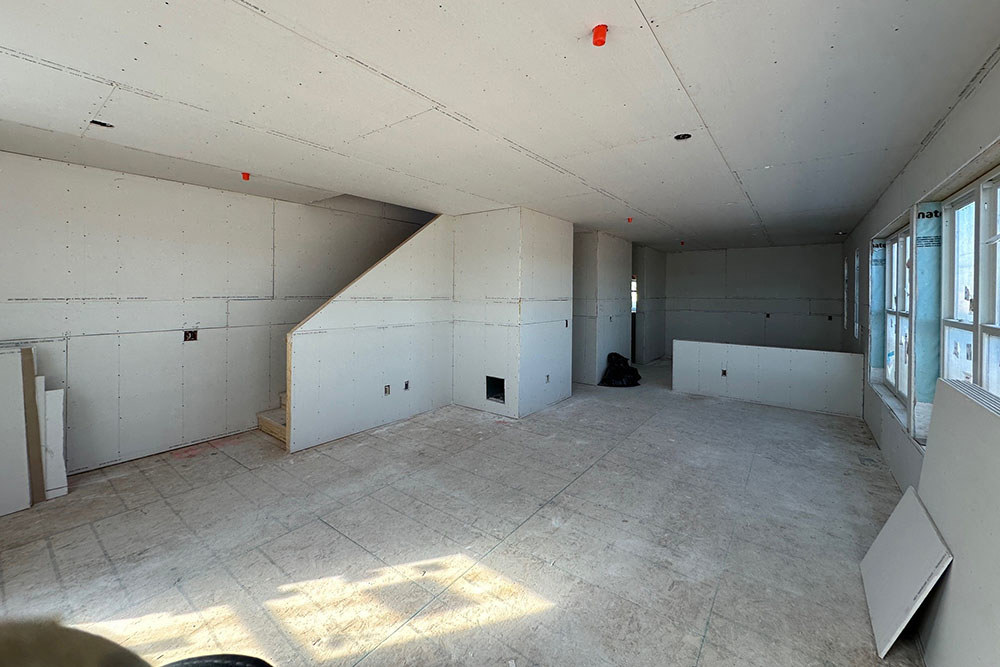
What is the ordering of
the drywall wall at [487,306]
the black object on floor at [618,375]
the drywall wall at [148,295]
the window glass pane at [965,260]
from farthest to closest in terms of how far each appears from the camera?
1. the black object on floor at [618,375]
2. the drywall wall at [487,306]
3. the drywall wall at [148,295]
4. the window glass pane at [965,260]

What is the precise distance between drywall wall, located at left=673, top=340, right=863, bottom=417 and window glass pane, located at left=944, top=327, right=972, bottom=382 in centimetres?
277

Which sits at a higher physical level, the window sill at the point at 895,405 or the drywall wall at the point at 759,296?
the drywall wall at the point at 759,296

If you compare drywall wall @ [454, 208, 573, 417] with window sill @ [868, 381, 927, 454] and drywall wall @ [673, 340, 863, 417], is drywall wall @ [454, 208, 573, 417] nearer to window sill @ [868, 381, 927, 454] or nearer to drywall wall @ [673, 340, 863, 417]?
drywall wall @ [673, 340, 863, 417]

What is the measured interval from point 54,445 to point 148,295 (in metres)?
1.48

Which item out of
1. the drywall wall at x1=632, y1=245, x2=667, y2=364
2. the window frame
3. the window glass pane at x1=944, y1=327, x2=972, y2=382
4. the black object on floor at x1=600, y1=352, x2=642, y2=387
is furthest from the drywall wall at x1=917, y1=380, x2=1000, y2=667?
the drywall wall at x1=632, y1=245, x2=667, y2=364

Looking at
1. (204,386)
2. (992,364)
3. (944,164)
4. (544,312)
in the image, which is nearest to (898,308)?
(944,164)

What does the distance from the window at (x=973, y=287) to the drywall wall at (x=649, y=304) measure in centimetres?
637

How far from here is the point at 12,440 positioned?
2.99m

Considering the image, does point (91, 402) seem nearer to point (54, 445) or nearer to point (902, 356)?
point (54, 445)

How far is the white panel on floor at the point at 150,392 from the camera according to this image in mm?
3934

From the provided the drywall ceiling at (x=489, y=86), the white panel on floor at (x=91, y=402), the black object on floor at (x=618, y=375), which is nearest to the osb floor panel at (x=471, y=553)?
the white panel on floor at (x=91, y=402)

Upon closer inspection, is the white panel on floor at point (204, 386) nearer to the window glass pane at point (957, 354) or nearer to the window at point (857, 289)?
the window glass pane at point (957, 354)

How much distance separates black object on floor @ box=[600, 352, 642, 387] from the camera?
708 cm

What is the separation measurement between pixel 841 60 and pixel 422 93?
6.56 feet
